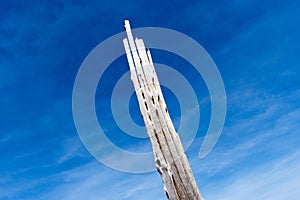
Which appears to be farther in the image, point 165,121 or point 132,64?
point 132,64

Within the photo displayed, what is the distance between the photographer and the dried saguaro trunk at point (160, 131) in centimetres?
1255

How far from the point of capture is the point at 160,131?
42.9 ft

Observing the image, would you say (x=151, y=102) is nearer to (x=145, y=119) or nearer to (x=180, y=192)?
(x=145, y=119)

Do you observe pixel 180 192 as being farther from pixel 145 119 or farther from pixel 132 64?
pixel 132 64

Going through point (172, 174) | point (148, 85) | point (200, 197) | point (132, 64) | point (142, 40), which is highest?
point (142, 40)

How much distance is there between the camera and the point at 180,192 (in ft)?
41.1

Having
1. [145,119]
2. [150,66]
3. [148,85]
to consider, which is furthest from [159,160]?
[150,66]

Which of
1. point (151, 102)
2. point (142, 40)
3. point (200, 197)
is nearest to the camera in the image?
point (200, 197)

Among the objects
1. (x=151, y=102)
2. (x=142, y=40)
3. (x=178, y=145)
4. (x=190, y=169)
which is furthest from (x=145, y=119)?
(x=142, y=40)

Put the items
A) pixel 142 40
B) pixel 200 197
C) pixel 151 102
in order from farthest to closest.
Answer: pixel 142 40 → pixel 151 102 → pixel 200 197

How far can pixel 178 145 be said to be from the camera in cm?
1298

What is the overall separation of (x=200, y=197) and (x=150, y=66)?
5409 millimetres

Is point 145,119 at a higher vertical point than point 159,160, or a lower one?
higher

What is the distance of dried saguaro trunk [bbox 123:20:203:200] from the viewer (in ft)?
41.2
